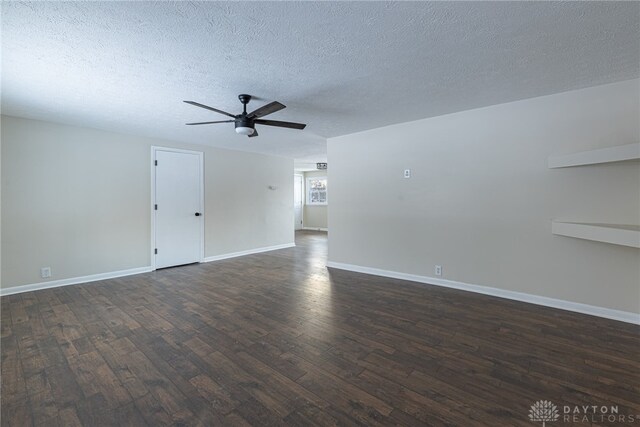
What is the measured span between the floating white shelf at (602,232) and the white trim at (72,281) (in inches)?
233

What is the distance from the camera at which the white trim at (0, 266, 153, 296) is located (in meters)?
3.65

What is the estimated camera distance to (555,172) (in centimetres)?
299

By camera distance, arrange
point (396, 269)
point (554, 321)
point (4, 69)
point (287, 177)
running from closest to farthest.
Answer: point (4, 69) < point (554, 321) < point (396, 269) < point (287, 177)

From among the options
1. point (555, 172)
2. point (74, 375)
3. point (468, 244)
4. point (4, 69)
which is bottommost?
point (74, 375)

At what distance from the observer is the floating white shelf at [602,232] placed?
220cm

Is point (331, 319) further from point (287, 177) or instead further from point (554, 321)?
point (287, 177)

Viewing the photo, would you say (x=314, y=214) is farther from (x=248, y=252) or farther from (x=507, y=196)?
(x=507, y=196)

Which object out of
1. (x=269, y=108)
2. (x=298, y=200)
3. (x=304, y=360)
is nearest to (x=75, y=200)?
(x=269, y=108)

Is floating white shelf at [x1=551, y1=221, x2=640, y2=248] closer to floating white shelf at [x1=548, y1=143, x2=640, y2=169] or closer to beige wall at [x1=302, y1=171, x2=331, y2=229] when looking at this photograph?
floating white shelf at [x1=548, y1=143, x2=640, y2=169]

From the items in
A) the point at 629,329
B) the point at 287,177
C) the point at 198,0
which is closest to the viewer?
the point at 198,0

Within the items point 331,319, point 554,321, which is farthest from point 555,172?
point 331,319

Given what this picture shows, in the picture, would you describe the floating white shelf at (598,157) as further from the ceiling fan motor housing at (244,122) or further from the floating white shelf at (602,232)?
the ceiling fan motor housing at (244,122)

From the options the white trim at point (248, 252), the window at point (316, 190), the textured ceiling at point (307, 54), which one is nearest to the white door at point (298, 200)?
the window at point (316, 190)

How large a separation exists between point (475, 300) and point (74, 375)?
3.81 metres
